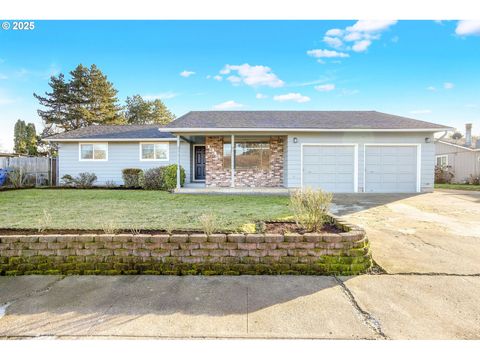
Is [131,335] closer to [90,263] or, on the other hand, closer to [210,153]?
[90,263]

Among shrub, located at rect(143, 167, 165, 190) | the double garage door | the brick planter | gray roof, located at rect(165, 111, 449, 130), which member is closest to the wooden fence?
shrub, located at rect(143, 167, 165, 190)

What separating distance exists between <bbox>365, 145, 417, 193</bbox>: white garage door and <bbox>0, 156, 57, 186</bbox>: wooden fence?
1707 centimetres

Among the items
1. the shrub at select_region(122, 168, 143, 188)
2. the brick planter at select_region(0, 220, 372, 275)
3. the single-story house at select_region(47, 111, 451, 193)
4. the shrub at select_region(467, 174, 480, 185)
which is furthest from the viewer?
the shrub at select_region(467, 174, 480, 185)

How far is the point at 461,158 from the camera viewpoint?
61.4ft

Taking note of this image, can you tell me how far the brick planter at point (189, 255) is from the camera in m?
3.25

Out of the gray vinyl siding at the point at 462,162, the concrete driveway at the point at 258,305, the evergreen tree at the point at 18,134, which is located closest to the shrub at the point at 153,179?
the concrete driveway at the point at 258,305

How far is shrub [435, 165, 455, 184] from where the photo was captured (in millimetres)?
18828

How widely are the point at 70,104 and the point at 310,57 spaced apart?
28491mm

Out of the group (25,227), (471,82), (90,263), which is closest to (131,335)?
(90,263)

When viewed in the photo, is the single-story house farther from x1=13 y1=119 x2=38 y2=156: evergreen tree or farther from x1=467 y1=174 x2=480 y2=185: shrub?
x1=13 y1=119 x2=38 y2=156: evergreen tree

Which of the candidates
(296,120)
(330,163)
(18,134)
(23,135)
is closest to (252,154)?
(296,120)

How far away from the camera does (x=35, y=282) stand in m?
3.07

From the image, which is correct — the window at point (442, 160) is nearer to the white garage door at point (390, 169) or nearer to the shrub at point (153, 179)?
the white garage door at point (390, 169)

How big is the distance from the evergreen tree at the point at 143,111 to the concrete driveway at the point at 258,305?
33374mm
